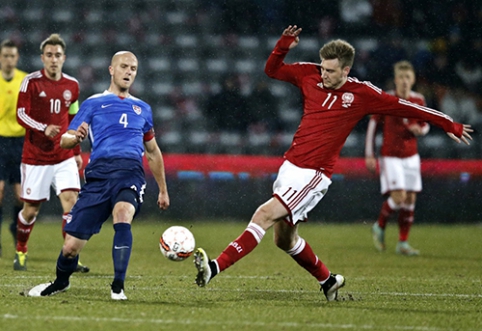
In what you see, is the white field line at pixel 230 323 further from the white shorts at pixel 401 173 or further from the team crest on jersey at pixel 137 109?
the white shorts at pixel 401 173

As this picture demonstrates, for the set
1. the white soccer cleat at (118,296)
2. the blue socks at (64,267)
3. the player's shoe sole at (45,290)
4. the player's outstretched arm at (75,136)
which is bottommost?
the player's shoe sole at (45,290)

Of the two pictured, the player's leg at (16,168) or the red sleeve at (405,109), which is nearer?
the red sleeve at (405,109)

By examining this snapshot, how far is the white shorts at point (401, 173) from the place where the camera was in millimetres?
11539

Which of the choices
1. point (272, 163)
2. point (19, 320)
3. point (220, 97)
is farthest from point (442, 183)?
point (19, 320)

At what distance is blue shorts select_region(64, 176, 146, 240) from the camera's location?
21.0ft

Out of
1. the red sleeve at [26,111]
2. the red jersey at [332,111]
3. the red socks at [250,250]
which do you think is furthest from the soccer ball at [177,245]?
the red sleeve at [26,111]

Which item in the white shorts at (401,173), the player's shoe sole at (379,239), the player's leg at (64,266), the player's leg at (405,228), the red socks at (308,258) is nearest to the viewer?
the player's leg at (64,266)

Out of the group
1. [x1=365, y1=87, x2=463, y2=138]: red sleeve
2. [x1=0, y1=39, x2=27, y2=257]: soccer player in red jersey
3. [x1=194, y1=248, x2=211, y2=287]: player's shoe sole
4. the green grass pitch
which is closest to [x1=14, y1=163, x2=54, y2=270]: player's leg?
the green grass pitch

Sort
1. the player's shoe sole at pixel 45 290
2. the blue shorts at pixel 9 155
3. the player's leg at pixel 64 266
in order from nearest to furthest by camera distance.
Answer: the player's leg at pixel 64 266
the player's shoe sole at pixel 45 290
the blue shorts at pixel 9 155

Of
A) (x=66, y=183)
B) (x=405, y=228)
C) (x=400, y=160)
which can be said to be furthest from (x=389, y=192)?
(x=66, y=183)

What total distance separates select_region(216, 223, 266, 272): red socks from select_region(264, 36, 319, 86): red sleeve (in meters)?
1.21

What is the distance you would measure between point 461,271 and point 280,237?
3095 millimetres

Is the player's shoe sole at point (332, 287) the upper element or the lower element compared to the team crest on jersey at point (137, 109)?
lower

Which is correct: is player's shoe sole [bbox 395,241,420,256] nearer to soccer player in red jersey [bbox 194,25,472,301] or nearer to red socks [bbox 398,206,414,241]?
red socks [bbox 398,206,414,241]
